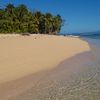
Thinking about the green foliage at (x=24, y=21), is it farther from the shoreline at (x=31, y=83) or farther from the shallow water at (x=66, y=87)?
the shallow water at (x=66, y=87)

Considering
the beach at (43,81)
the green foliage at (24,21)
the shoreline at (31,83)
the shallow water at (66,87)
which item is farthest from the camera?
the green foliage at (24,21)

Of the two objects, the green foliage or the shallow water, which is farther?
the green foliage

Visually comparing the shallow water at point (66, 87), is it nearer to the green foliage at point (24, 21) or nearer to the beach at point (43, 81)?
the beach at point (43, 81)

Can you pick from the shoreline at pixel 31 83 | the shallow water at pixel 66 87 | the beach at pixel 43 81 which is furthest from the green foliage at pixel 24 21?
the shallow water at pixel 66 87

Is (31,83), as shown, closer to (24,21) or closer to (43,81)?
(43,81)

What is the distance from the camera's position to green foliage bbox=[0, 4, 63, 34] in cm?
4891

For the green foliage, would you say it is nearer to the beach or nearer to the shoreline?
the beach

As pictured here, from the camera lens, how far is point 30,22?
188 ft

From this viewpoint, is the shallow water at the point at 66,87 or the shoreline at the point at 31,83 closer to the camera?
the shallow water at the point at 66,87

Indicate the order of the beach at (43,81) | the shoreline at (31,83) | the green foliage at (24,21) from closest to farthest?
the beach at (43,81), the shoreline at (31,83), the green foliage at (24,21)

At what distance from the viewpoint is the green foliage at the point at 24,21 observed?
160 ft

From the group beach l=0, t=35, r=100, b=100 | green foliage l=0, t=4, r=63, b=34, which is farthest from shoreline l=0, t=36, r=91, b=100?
green foliage l=0, t=4, r=63, b=34

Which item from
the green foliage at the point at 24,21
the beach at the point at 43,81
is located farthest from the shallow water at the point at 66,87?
the green foliage at the point at 24,21

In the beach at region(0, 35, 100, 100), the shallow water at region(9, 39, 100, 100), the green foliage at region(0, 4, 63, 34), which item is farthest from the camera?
the green foliage at region(0, 4, 63, 34)
